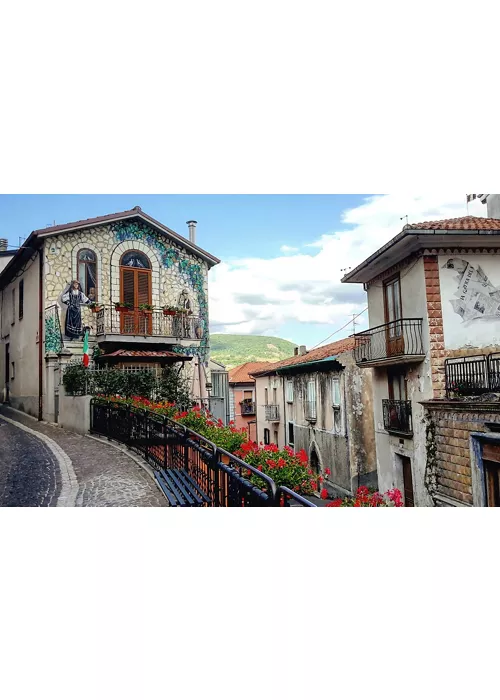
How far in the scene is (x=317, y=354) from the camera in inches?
206

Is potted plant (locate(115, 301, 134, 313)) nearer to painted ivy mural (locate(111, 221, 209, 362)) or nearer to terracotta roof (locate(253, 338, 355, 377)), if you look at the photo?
painted ivy mural (locate(111, 221, 209, 362))

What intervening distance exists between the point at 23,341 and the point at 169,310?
5.13ft

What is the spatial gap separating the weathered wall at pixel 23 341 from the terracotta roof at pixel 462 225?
12.1 ft

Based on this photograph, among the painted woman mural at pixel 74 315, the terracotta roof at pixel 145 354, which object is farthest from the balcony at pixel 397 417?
the painted woman mural at pixel 74 315

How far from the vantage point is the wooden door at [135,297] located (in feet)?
16.7

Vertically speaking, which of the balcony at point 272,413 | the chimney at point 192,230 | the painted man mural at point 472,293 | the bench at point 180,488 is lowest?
the bench at point 180,488

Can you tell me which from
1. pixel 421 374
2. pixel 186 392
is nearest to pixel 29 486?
pixel 186 392

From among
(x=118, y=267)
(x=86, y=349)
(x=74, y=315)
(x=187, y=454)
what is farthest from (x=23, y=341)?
(x=187, y=454)

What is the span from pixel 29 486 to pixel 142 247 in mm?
2520

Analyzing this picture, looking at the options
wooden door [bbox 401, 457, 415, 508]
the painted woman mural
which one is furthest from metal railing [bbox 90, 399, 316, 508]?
wooden door [bbox 401, 457, 415, 508]

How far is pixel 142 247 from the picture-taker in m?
5.31

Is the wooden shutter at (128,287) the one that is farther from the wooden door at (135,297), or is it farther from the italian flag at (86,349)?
the italian flag at (86,349)

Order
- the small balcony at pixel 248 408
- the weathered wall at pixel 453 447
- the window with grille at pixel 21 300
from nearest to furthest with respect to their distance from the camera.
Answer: the weathered wall at pixel 453 447 < the window with grille at pixel 21 300 < the small balcony at pixel 248 408

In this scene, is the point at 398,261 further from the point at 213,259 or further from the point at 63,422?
the point at 63,422
